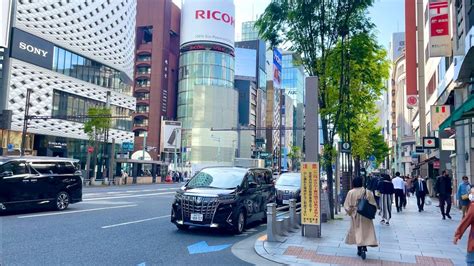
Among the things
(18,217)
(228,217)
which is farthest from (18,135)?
(228,217)

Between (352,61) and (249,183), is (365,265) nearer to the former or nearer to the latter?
(249,183)

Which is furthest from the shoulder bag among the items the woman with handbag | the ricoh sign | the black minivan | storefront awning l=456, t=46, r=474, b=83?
the ricoh sign

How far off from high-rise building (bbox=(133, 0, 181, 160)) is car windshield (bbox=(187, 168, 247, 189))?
6675 centimetres

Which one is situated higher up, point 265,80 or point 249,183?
point 265,80

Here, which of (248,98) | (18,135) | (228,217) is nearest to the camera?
(228,217)

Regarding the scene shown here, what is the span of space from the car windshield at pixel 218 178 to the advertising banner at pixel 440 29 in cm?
1322

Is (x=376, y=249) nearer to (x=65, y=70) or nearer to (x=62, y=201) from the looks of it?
(x=62, y=201)

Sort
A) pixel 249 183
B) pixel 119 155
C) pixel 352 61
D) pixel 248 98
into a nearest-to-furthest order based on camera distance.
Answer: pixel 249 183
pixel 352 61
pixel 119 155
pixel 248 98

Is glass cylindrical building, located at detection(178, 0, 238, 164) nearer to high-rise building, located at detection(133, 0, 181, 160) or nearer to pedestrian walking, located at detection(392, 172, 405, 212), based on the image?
high-rise building, located at detection(133, 0, 181, 160)

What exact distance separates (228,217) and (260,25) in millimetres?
7885

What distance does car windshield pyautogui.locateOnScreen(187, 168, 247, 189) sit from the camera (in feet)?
37.2

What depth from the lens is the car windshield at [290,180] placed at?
18475 mm

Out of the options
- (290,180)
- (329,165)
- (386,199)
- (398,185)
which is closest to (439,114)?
(398,185)

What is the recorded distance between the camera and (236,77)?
103 m
